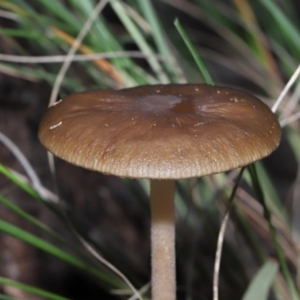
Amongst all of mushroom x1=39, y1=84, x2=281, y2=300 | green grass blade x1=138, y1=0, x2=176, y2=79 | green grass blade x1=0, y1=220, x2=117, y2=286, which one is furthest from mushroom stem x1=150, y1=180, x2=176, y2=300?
green grass blade x1=138, y1=0, x2=176, y2=79

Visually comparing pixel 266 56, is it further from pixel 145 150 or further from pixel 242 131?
pixel 145 150

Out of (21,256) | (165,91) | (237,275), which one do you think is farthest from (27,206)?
(165,91)

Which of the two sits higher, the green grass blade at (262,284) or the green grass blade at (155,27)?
the green grass blade at (155,27)

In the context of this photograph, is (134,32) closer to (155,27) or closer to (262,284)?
(155,27)

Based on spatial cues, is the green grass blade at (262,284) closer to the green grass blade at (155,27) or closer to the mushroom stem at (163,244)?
the mushroom stem at (163,244)

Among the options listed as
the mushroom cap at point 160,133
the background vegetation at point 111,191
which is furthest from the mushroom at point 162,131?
the background vegetation at point 111,191

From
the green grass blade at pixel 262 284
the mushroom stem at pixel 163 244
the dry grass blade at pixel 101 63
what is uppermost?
the dry grass blade at pixel 101 63

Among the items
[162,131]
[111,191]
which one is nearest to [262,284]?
[162,131]
